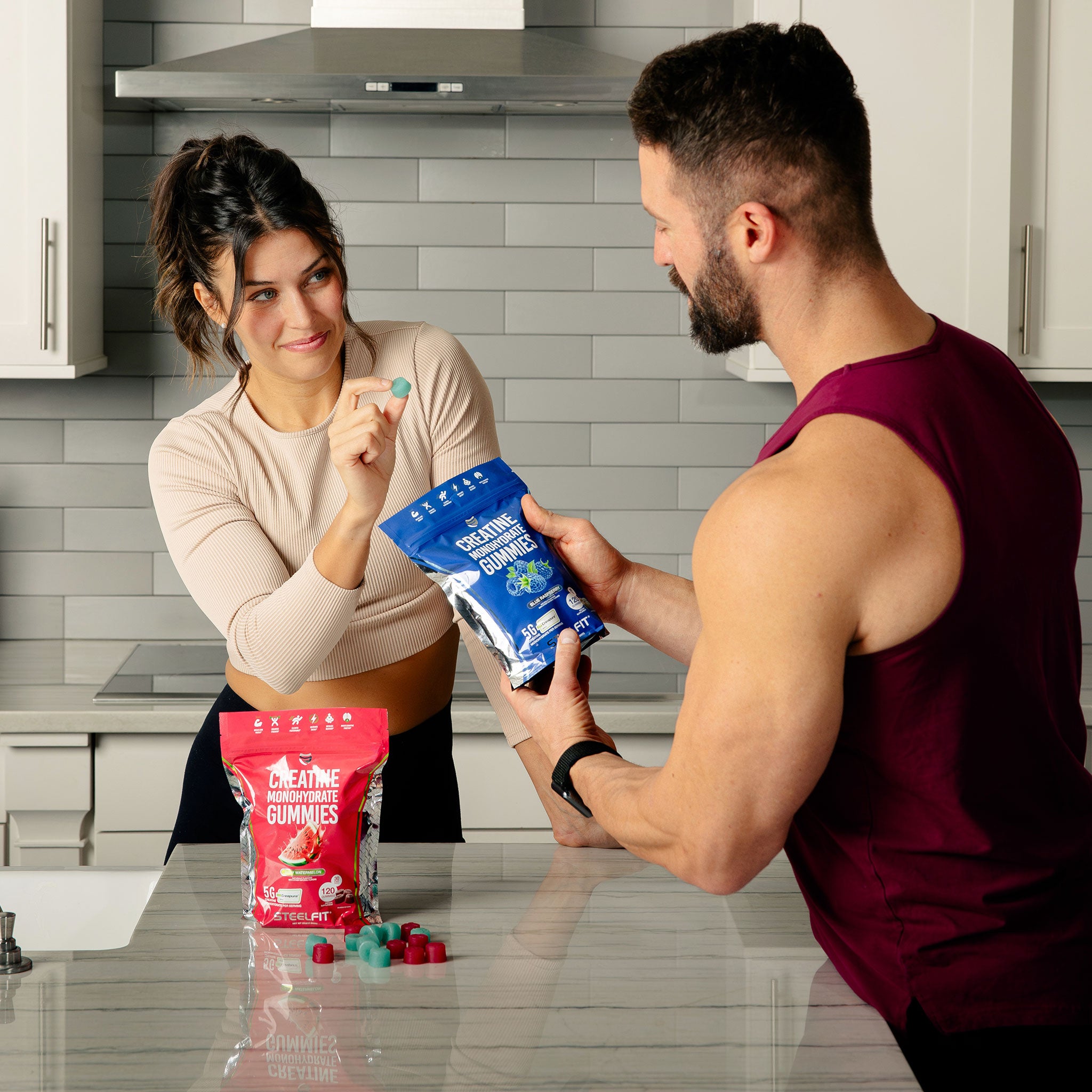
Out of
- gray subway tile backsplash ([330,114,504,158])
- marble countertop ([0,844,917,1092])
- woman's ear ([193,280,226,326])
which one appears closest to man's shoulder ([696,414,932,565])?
marble countertop ([0,844,917,1092])

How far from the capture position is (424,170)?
2664mm

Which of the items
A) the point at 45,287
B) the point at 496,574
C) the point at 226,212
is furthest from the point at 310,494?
the point at 45,287

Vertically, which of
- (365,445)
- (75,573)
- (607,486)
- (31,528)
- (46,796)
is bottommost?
(46,796)

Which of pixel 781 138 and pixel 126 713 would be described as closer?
pixel 781 138

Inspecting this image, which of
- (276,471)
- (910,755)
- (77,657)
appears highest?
(276,471)

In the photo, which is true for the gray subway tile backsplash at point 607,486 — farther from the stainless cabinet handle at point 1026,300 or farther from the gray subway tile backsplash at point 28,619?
the gray subway tile backsplash at point 28,619

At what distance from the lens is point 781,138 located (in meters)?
1.00

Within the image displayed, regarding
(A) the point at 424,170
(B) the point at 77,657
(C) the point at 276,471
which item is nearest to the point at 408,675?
(C) the point at 276,471

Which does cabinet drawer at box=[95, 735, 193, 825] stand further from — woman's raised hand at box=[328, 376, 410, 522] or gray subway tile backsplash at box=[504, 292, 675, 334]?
gray subway tile backsplash at box=[504, 292, 675, 334]

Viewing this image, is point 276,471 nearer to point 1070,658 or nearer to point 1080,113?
point 1070,658

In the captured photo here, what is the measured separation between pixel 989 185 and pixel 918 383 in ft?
5.38

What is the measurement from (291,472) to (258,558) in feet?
0.50

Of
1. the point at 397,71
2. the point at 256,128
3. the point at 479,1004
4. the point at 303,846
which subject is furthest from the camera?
the point at 256,128

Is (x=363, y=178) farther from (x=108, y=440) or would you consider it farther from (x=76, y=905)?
(x=76, y=905)
